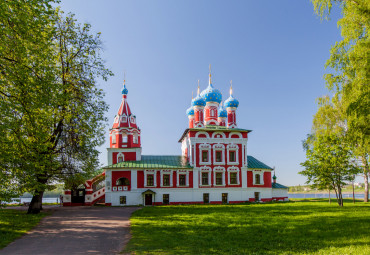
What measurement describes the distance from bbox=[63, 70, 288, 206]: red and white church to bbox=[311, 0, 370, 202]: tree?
20.4 m

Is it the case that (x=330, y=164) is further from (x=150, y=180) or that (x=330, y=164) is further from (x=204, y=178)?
(x=150, y=180)

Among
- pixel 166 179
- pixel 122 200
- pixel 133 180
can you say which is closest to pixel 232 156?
pixel 166 179

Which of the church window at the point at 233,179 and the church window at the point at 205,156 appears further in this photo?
the church window at the point at 233,179

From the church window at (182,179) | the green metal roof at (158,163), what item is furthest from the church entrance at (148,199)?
the church window at (182,179)

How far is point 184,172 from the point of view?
108ft

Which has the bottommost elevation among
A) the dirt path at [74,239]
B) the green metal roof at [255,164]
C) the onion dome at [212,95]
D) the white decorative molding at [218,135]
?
the dirt path at [74,239]

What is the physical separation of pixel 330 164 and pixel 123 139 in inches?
806

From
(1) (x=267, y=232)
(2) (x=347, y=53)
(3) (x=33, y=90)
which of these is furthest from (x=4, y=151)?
(2) (x=347, y=53)

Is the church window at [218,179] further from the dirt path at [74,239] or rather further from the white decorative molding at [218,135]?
the dirt path at [74,239]

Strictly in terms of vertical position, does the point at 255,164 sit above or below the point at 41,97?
below

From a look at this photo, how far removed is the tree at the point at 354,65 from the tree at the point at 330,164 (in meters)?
11.3

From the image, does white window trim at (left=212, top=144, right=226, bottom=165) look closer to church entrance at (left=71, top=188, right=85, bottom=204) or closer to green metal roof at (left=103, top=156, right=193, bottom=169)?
green metal roof at (left=103, top=156, right=193, bottom=169)

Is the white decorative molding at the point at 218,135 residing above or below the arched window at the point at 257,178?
above

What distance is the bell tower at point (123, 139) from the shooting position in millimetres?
33094
